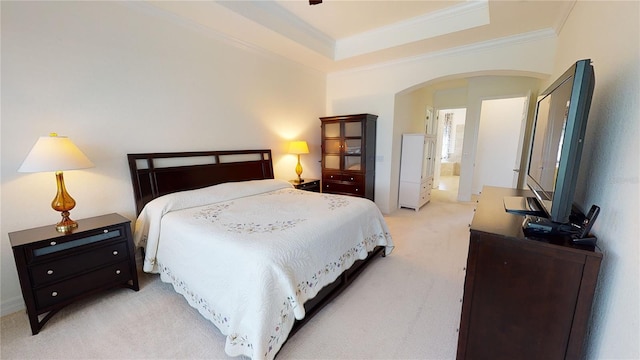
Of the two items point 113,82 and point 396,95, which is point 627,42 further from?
point 113,82

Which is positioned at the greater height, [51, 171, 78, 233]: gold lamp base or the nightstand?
[51, 171, 78, 233]: gold lamp base

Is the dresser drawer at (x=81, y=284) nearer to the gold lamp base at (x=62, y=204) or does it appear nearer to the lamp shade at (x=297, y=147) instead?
the gold lamp base at (x=62, y=204)

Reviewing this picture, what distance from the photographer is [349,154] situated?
4.35 meters

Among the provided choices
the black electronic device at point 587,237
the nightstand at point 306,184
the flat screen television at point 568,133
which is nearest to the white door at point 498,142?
the nightstand at point 306,184

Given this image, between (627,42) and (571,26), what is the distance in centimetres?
158

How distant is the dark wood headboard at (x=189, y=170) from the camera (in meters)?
2.57

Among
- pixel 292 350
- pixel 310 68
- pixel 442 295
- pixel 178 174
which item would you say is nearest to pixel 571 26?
pixel 442 295

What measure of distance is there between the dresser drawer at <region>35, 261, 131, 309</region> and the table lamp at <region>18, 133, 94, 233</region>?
40cm

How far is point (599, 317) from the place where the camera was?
44.9 inches

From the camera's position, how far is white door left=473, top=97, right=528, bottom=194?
5.68m

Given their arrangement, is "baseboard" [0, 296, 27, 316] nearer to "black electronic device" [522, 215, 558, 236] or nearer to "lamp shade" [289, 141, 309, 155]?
"lamp shade" [289, 141, 309, 155]

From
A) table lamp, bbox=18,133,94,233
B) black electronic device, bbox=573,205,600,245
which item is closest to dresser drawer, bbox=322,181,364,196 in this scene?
black electronic device, bbox=573,205,600,245

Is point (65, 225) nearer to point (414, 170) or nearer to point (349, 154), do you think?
point (349, 154)

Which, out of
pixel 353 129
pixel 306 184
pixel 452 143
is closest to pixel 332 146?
pixel 353 129
